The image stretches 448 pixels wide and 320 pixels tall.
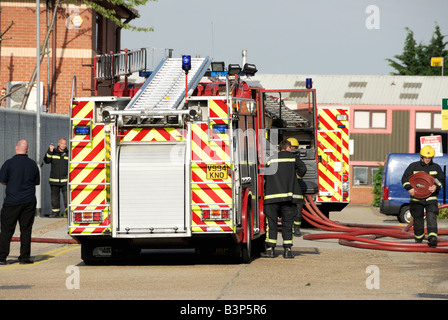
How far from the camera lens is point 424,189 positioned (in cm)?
1791

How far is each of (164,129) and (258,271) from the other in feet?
7.83

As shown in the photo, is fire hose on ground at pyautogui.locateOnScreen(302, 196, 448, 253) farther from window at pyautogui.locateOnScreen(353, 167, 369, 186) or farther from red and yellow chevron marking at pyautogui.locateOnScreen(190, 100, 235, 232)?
window at pyautogui.locateOnScreen(353, 167, 369, 186)

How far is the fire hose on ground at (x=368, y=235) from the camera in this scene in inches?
667

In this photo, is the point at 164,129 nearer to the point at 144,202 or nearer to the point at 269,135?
the point at 144,202

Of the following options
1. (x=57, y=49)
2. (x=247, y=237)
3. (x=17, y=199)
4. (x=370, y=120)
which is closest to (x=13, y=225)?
(x=17, y=199)

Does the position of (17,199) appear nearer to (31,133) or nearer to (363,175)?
(31,133)

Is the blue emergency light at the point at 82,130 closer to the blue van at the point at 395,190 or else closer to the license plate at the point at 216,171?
the license plate at the point at 216,171

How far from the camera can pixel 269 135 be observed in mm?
20797

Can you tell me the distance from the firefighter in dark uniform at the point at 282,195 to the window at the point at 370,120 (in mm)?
38177

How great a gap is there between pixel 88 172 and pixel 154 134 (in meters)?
1.06

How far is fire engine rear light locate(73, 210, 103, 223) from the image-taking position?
45.3 ft

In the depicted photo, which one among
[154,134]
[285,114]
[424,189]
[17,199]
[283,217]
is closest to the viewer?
[154,134]

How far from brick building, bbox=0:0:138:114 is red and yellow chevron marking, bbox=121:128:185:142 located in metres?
18.8
